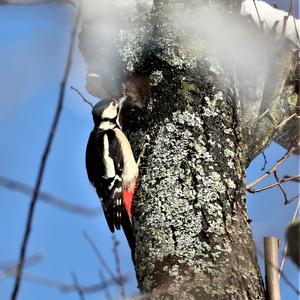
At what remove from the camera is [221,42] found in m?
3.01

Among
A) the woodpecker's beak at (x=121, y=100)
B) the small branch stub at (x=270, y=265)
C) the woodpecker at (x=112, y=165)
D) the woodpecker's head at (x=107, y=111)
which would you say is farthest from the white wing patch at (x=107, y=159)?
the small branch stub at (x=270, y=265)

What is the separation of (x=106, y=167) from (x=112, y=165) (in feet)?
0.13

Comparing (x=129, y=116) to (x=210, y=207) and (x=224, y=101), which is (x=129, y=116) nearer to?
(x=224, y=101)

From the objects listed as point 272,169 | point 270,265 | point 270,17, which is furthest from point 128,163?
point 270,17

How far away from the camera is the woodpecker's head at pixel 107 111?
10.7 feet

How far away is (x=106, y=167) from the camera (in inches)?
142

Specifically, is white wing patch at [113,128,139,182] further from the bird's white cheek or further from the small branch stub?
the small branch stub

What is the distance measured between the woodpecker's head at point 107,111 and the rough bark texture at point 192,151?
0.37 ft

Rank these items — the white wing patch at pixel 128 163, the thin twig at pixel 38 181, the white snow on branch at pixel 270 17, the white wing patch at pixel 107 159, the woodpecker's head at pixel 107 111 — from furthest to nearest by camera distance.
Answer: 1. the white wing patch at pixel 107 159
2. the white snow on branch at pixel 270 17
3. the woodpecker's head at pixel 107 111
4. the white wing patch at pixel 128 163
5. the thin twig at pixel 38 181

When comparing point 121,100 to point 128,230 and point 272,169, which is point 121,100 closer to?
point 128,230

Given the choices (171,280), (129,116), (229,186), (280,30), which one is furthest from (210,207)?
(280,30)

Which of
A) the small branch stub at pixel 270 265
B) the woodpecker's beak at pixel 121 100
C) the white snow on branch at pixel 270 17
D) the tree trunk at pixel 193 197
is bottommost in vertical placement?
the small branch stub at pixel 270 265

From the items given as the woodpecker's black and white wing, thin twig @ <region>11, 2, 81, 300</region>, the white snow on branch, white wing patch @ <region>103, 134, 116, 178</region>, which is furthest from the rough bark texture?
thin twig @ <region>11, 2, 81, 300</region>

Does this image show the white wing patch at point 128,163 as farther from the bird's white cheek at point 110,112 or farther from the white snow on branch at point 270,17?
the white snow on branch at point 270,17
